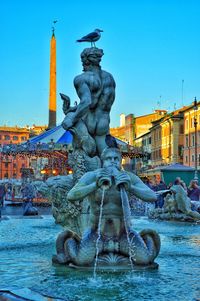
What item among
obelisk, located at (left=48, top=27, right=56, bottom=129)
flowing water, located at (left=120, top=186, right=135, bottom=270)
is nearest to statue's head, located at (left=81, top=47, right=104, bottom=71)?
flowing water, located at (left=120, top=186, right=135, bottom=270)

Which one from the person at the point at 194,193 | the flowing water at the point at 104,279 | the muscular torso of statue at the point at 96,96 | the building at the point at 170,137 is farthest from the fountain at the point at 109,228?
the building at the point at 170,137

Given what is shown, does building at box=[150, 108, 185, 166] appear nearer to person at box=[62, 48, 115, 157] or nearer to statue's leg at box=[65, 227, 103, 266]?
person at box=[62, 48, 115, 157]

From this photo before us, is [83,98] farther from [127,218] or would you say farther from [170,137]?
[170,137]

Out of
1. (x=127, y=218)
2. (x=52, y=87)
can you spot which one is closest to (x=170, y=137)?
(x=52, y=87)

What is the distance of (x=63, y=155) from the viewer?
104 ft

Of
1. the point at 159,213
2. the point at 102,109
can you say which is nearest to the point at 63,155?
the point at 159,213

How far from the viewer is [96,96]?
8.84m

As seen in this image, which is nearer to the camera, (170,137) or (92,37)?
(92,37)

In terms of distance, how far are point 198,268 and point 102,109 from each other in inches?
143

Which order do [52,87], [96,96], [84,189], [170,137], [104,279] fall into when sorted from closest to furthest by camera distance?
[104,279]
[84,189]
[96,96]
[52,87]
[170,137]

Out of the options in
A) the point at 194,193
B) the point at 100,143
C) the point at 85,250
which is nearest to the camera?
the point at 85,250

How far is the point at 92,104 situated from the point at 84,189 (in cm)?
353

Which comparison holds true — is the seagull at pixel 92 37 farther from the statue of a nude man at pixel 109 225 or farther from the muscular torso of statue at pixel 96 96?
the statue of a nude man at pixel 109 225

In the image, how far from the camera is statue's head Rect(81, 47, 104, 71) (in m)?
8.59
